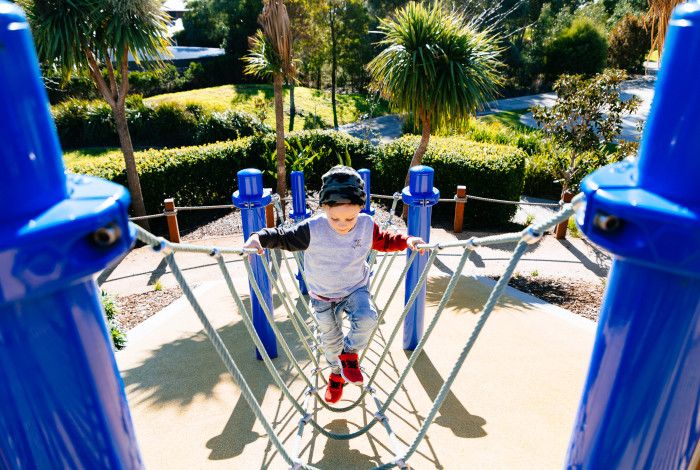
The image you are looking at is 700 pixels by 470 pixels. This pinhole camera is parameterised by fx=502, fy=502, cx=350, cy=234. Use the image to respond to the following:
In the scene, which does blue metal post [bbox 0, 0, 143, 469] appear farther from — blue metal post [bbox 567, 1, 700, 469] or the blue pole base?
blue metal post [bbox 567, 1, 700, 469]

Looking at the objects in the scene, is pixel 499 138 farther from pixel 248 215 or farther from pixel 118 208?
pixel 118 208

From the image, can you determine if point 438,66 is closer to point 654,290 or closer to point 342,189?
point 342,189

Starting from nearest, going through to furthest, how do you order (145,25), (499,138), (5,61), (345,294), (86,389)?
(5,61) → (86,389) → (345,294) → (145,25) → (499,138)

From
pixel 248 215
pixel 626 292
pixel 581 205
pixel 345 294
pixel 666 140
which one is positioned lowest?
pixel 345 294

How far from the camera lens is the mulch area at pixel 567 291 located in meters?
4.95

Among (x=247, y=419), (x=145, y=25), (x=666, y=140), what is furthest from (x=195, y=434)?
(x=145, y=25)

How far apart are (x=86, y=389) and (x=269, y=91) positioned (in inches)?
840

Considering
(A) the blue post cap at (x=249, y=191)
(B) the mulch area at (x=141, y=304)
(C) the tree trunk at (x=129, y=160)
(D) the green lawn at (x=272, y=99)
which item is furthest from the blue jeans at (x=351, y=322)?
(D) the green lawn at (x=272, y=99)

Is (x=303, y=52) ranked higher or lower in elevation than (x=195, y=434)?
higher

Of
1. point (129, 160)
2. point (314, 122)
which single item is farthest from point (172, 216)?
point (314, 122)

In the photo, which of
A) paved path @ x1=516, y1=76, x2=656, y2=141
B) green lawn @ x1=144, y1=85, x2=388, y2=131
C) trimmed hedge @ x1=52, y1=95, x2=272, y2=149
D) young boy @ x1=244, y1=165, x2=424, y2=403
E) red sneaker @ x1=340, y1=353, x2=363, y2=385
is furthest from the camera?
paved path @ x1=516, y1=76, x2=656, y2=141

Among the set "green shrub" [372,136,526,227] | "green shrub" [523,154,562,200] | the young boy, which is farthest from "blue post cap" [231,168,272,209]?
"green shrub" [523,154,562,200]

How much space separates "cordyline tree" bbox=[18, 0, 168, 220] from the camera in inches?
260

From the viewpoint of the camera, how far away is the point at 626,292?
80 centimetres
